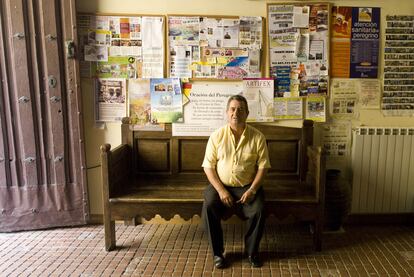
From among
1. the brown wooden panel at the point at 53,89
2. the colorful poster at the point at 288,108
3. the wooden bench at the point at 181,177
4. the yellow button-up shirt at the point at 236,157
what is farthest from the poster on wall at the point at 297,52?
the brown wooden panel at the point at 53,89

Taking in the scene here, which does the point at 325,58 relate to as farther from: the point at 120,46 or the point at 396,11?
the point at 120,46

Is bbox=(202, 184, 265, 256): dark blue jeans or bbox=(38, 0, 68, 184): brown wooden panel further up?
bbox=(38, 0, 68, 184): brown wooden panel

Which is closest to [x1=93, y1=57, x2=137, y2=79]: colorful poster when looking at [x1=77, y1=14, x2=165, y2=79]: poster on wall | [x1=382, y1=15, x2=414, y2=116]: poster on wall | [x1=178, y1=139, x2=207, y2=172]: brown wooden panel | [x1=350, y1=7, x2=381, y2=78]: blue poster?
[x1=77, y1=14, x2=165, y2=79]: poster on wall

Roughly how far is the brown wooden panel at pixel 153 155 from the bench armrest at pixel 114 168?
10 cm

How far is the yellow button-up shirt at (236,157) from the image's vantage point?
2.49 m

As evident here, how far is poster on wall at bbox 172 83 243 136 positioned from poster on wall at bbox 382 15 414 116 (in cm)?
127

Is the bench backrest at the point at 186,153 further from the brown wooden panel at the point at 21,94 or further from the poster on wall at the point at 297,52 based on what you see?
the brown wooden panel at the point at 21,94

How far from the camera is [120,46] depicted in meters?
2.94

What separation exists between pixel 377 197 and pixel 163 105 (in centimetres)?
204

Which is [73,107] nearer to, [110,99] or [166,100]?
[110,99]

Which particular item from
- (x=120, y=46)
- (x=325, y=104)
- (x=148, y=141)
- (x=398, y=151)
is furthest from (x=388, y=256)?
(x=120, y=46)

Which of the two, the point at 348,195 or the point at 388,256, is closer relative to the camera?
the point at 388,256

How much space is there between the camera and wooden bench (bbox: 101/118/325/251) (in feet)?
8.32

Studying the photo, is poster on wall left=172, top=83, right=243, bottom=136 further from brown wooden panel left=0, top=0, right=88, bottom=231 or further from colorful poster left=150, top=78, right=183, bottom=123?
brown wooden panel left=0, top=0, right=88, bottom=231
